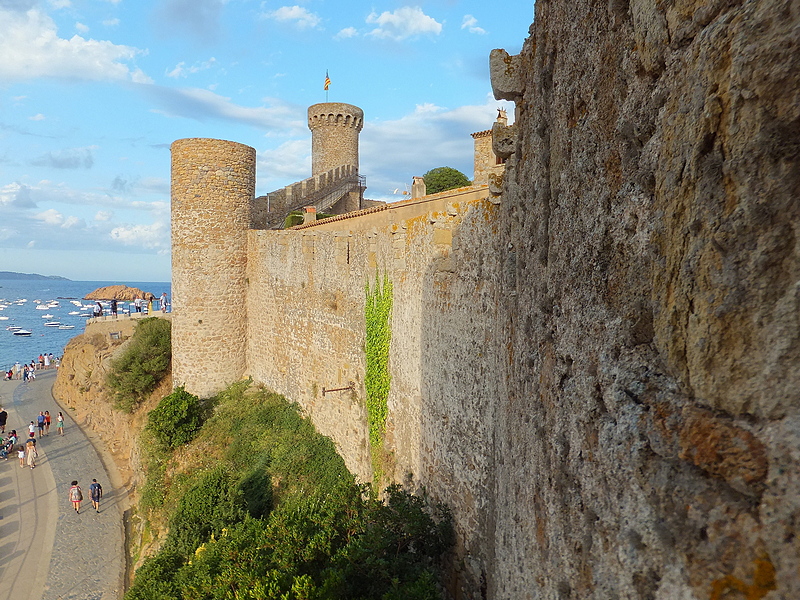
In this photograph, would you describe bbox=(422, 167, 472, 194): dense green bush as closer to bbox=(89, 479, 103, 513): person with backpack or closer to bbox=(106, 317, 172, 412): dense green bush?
bbox=(106, 317, 172, 412): dense green bush

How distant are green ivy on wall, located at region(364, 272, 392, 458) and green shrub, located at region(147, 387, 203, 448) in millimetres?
6946

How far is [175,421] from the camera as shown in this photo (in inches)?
534

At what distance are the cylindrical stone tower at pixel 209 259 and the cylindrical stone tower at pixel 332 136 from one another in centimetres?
1606

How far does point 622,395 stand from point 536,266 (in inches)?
42.8

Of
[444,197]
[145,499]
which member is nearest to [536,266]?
[444,197]

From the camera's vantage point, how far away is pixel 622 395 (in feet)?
5.06

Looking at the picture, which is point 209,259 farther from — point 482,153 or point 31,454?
point 31,454

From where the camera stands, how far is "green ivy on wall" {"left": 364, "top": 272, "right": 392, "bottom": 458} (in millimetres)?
8733

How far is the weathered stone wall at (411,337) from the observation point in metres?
5.52

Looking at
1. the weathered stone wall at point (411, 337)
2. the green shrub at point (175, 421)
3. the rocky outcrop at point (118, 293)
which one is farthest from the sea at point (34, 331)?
the weathered stone wall at point (411, 337)

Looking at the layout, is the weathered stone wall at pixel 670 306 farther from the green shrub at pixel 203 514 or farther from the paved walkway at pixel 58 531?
the paved walkway at pixel 58 531

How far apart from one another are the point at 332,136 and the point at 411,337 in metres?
25.8

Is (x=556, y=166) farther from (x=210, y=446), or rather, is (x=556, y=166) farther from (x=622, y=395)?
(x=210, y=446)

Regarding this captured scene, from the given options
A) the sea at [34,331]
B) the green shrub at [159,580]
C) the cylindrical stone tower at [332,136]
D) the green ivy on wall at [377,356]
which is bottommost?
the sea at [34,331]
